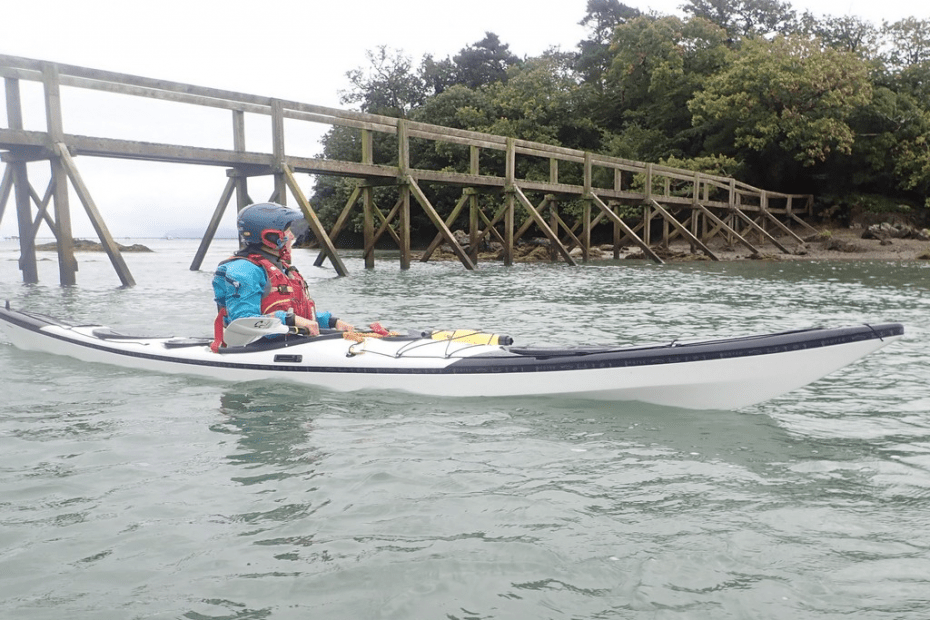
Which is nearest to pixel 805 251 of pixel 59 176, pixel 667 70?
pixel 667 70

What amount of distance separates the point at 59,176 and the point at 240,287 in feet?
25.7

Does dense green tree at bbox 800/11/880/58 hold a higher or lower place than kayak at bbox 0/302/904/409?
higher

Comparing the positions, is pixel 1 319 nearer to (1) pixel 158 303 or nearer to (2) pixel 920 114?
(1) pixel 158 303

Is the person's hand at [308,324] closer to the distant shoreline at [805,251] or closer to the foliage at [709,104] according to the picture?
the distant shoreline at [805,251]

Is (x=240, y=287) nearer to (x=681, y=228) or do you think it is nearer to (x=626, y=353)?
(x=626, y=353)

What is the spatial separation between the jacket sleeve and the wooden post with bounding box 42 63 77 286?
7438 mm

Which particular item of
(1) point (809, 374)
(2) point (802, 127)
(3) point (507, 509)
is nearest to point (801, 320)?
(1) point (809, 374)

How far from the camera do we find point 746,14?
37875mm

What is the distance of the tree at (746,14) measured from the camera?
122ft

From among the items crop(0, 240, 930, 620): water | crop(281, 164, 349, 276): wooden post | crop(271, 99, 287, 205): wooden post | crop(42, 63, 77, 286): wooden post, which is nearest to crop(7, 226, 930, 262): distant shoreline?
crop(281, 164, 349, 276): wooden post

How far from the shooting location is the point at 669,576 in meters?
2.53

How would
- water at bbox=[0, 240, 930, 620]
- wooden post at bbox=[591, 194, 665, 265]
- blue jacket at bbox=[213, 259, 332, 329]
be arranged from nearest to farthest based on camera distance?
water at bbox=[0, 240, 930, 620] → blue jacket at bbox=[213, 259, 332, 329] → wooden post at bbox=[591, 194, 665, 265]

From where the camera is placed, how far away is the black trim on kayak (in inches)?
150

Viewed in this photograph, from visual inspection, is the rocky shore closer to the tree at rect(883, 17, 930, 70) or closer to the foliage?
the foliage
